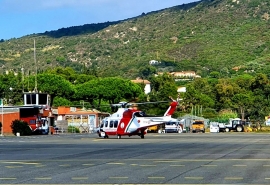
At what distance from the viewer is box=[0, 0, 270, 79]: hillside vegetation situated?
17138 cm

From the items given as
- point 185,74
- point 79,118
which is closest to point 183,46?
point 185,74

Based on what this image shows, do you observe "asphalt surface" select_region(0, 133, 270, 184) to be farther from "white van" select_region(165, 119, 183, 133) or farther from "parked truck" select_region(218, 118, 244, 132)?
"parked truck" select_region(218, 118, 244, 132)

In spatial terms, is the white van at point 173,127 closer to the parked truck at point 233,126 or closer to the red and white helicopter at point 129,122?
the parked truck at point 233,126

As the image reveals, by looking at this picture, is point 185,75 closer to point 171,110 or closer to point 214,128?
point 214,128

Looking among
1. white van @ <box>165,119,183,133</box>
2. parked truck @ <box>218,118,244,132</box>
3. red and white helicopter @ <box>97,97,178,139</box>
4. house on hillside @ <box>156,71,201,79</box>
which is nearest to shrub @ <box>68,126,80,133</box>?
white van @ <box>165,119,183,133</box>

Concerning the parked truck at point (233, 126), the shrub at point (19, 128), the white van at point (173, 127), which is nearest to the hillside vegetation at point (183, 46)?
the parked truck at point (233, 126)

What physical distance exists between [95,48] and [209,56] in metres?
35.9

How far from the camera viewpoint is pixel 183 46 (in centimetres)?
18000

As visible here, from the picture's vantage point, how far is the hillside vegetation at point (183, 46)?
171375mm

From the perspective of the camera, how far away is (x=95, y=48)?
7534 inches

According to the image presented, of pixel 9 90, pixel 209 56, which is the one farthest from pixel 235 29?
pixel 9 90

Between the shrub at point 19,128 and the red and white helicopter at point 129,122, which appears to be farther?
the shrub at point 19,128

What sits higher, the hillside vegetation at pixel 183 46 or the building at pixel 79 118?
the hillside vegetation at pixel 183 46

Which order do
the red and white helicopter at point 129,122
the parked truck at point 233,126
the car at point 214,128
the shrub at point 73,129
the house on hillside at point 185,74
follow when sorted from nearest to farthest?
the red and white helicopter at point 129,122 → the parked truck at point 233,126 → the car at point 214,128 → the shrub at point 73,129 → the house on hillside at point 185,74
